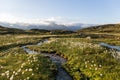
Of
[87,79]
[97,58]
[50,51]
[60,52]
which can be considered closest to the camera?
[87,79]

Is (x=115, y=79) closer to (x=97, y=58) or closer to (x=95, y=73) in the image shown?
(x=95, y=73)

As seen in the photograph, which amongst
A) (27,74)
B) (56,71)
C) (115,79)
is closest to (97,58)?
(56,71)

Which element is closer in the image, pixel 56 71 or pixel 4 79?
pixel 4 79

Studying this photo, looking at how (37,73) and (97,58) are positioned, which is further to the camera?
(97,58)

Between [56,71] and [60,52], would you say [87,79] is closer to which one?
[56,71]

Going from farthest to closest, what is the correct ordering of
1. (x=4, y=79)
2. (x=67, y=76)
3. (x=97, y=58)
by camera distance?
(x=97, y=58)
(x=67, y=76)
(x=4, y=79)

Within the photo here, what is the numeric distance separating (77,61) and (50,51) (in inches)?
548

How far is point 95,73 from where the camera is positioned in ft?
70.8

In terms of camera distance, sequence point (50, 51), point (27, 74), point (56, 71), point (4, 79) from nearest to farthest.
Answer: point (4, 79)
point (27, 74)
point (56, 71)
point (50, 51)

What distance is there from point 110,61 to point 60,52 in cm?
1379

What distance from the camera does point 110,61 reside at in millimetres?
25953

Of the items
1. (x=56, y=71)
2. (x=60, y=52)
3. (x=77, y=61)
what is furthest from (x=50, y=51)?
(x=56, y=71)

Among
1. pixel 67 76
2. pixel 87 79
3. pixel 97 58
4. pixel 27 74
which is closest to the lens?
pixel 27 74

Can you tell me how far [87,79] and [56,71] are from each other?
433 centimetres
